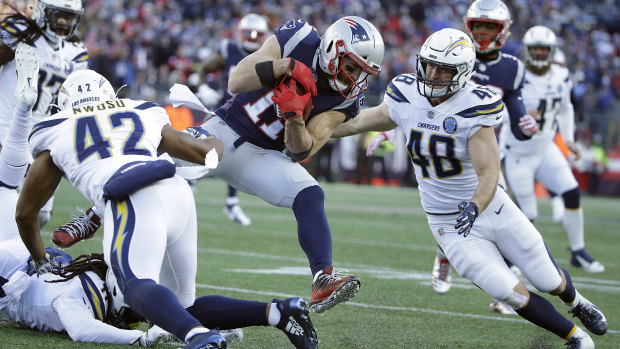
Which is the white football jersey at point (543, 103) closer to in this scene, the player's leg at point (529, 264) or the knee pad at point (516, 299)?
the player's leg at point (529, 264)

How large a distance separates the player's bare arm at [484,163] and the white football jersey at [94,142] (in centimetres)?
159

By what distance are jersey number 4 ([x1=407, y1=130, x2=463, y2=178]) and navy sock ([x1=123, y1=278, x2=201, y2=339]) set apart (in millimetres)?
1784

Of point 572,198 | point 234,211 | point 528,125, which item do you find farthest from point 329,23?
point 528,125

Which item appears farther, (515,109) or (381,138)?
(515,109)

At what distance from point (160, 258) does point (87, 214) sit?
75cm

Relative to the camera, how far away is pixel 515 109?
6363mm

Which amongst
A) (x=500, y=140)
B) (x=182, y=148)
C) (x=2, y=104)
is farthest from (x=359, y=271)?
(x=182, y=148)

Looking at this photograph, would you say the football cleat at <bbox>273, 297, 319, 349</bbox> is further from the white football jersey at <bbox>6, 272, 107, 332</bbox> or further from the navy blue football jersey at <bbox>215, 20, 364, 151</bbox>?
the navy blue football jersey at <bbox>215, 20, 364, 151</bbox>

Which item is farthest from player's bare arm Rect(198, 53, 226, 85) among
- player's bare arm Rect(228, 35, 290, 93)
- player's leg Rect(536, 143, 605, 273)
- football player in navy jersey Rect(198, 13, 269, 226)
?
player's bare arm Rect(228, 35, 290, 93)

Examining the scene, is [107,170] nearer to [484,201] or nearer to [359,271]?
[484,201]

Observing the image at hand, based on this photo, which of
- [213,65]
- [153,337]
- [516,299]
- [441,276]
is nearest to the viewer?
[153,337]

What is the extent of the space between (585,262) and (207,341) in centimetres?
548

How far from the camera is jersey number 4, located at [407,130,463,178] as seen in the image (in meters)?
4.36

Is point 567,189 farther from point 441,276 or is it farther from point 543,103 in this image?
point 441,276
